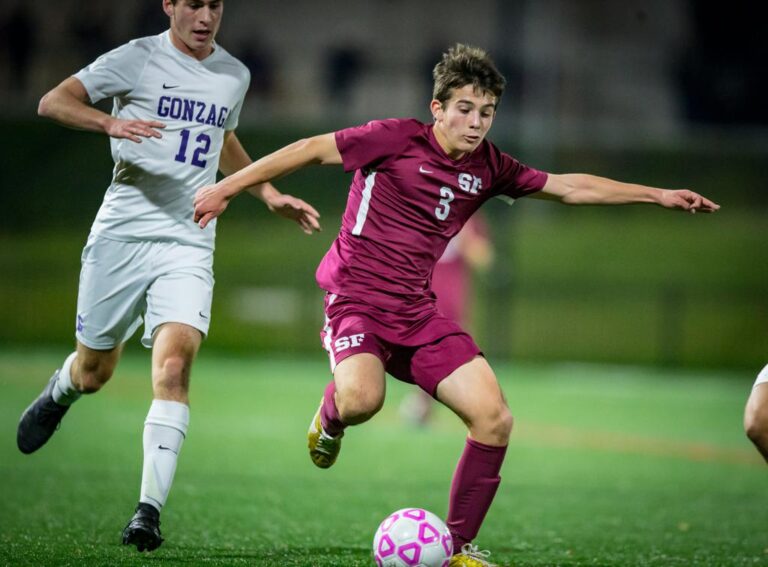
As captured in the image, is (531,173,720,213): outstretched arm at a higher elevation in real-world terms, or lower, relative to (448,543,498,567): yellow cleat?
higher

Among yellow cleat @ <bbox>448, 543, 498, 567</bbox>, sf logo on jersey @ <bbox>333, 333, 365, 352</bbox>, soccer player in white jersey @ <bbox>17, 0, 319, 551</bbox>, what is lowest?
yellow cleat @ <bbox>448, 543, 498, 567</bbox>

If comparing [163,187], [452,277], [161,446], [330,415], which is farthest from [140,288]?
[452,277]

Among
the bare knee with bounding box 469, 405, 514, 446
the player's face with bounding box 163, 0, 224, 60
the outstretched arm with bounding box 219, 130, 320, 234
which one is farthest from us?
the player's face with bounding box 163, 0, 224, 60

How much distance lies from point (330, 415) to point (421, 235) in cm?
103

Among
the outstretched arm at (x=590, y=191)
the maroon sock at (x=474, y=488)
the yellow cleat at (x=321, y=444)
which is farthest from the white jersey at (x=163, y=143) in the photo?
the maroon sock at (x=474, y=488)

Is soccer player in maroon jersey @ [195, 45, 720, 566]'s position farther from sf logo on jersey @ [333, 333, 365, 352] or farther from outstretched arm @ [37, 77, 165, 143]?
outstretched arm @ [37, 77, 165, 143]

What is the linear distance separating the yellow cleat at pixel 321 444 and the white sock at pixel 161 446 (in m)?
0.79

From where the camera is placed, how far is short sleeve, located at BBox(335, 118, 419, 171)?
5254mm

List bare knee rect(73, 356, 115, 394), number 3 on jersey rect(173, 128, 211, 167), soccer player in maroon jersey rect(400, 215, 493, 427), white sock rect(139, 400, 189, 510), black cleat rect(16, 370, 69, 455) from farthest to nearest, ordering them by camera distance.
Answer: soccer player in maroon jersey rect(400, 215, 493, 427) → black cleat rect(16, 370, 69, 455) → bare knee rect(73, 356, 115, 394) → number 3 on jersey rect(173, 128, 211, 167) → white sock rect(139, 400, 189, 510)

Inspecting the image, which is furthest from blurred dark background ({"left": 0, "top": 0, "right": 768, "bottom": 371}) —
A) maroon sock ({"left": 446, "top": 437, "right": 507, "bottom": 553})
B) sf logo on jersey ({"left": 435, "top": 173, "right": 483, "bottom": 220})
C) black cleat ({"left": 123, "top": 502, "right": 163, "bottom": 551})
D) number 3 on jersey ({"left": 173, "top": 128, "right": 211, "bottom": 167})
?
black cleat ({"left": 123, "top": 502, "right": 163, "bottom": 551})

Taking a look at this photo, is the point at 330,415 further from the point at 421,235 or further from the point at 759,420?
the point at 759,420

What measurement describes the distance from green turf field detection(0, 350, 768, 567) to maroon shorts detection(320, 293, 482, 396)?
962 mm

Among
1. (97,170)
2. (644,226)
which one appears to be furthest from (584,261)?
(97,170)

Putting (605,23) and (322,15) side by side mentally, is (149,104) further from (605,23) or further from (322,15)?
(605,23)
